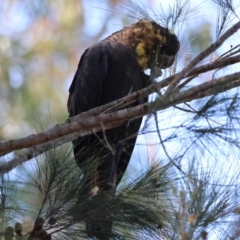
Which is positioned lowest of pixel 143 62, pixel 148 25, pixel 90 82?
pixel 90 82

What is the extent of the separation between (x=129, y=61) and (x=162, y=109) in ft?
4.32

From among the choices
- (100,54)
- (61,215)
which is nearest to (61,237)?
(61,215)

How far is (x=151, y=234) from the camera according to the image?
6.59 feet

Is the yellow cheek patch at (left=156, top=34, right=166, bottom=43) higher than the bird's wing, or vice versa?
the yellow cheek patch at (left=156, top=34, right=166, bottom=43)

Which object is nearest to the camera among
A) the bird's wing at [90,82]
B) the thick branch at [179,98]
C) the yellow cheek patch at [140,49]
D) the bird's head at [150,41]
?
the thick branch at [179,98]

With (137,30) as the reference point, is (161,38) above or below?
below

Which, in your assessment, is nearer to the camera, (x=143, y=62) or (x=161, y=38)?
(x=161, y=38)

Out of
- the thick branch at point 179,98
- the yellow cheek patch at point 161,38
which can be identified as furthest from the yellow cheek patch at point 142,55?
the thick branch at point 179,98

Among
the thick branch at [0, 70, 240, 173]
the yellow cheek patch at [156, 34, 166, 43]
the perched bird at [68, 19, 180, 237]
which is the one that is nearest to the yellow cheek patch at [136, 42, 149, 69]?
the perched bird at [68, 19, 180, 237]

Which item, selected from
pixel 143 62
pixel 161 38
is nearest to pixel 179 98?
pixel 161 38

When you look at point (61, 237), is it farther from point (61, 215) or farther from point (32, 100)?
point (32, 100)

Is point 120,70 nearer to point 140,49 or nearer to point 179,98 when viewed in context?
point 140,49

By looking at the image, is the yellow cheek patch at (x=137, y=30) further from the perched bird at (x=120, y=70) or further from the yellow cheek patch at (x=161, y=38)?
the yellow cheek patch at (x=161, y=38)

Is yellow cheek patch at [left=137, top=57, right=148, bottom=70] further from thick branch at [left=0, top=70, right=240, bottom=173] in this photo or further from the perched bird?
thick branch at [left=0, top=70, right=240, bottom=173]
